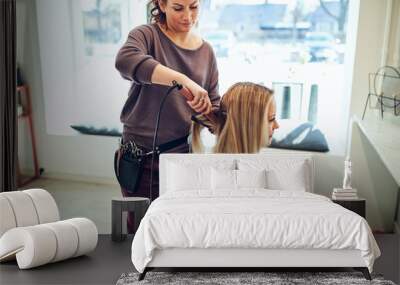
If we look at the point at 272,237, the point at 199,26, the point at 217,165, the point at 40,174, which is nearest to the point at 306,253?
the point at 272,237

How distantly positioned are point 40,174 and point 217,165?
2.20m

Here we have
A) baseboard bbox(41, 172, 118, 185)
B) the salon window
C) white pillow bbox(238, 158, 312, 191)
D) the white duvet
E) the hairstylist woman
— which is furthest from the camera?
baseboard bbox(41, 172, 118, 185)

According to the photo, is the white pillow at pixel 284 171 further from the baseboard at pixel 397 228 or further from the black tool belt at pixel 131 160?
the baseboard at pixel 397 228

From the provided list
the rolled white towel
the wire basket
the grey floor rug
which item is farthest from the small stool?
the wire basket

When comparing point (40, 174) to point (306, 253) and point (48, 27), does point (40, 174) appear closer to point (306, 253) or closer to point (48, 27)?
point (48, 27)

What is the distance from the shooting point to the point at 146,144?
606 cm

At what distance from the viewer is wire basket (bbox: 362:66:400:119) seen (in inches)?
222

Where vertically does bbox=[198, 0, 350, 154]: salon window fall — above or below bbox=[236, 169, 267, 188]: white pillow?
above


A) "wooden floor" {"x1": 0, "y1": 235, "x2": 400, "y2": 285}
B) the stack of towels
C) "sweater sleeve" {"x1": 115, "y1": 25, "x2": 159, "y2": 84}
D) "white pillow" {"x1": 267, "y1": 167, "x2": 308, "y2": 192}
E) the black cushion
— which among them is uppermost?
"sweater sleeve" {"x1": 115, "y1": 25, "x2": 159, "y2": 84}

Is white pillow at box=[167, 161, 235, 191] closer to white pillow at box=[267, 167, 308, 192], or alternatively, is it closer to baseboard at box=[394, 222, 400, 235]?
white pillow at box=[267, 167, 308, 192]

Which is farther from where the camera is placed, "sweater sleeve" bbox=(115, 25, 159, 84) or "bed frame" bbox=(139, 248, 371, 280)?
"sweater sleeve" bbox=(115, 25, 159, 84)

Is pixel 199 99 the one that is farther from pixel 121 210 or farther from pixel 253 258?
pixel 253 258

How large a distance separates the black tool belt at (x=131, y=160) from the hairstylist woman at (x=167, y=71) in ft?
0.13

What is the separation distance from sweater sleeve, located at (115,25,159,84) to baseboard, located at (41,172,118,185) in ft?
3.73
